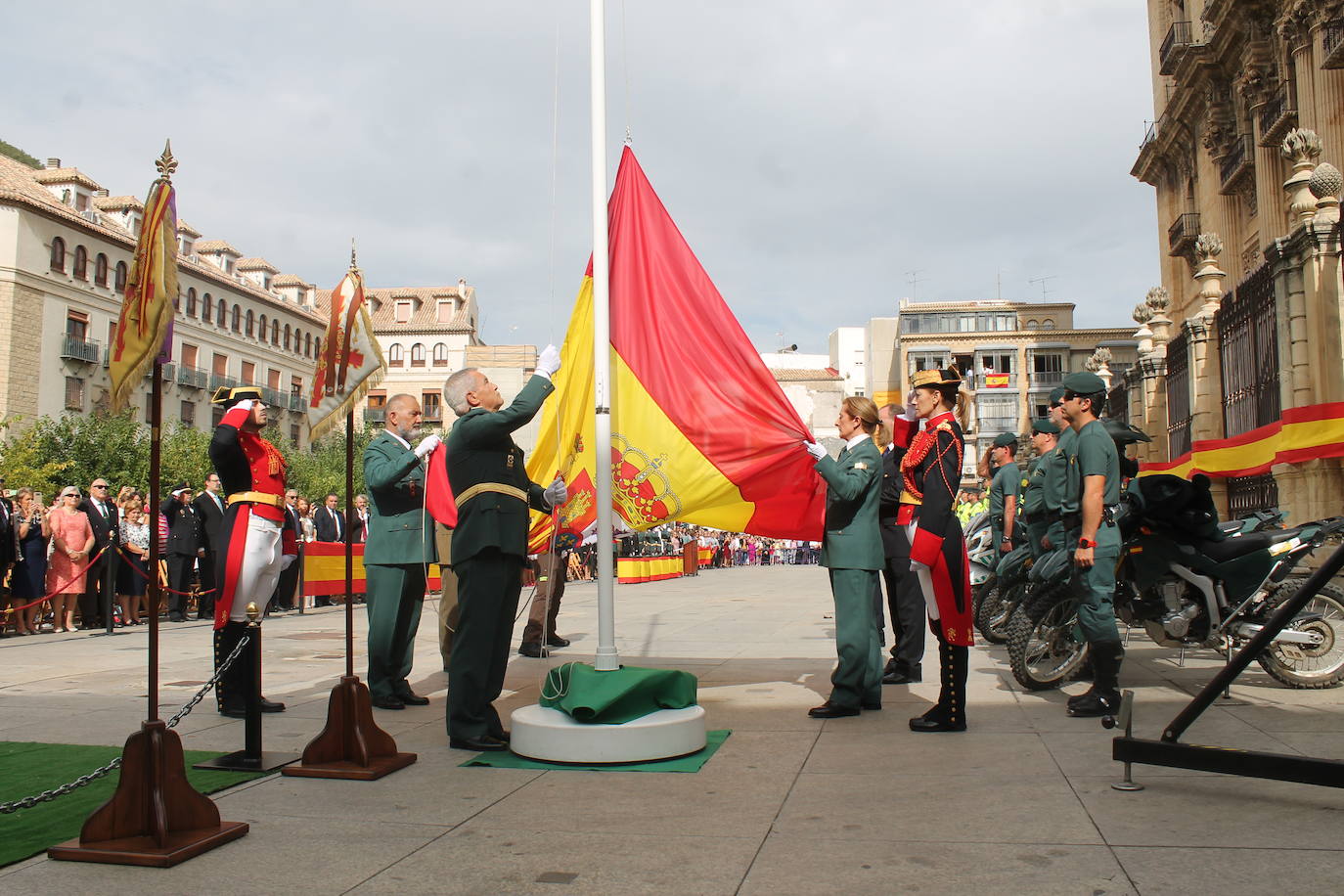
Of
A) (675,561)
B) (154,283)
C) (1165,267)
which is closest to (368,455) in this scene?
(154,283)

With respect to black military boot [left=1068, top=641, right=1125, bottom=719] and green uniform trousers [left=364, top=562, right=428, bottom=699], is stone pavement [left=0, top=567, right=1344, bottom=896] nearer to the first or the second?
black military boot [left=1068, top=641, right=1125, bottom=719]

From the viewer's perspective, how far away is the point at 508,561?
18.5ft

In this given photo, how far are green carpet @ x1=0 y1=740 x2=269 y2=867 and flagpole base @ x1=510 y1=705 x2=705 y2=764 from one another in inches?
48.4

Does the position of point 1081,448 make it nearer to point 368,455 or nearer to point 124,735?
point 368,455

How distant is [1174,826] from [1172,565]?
3643mm

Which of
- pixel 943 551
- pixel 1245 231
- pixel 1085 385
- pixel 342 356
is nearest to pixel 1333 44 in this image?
pixel 1245 231

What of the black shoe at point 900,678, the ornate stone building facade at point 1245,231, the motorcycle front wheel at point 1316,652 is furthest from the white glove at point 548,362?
the ornate stone building facade at point 1245,231

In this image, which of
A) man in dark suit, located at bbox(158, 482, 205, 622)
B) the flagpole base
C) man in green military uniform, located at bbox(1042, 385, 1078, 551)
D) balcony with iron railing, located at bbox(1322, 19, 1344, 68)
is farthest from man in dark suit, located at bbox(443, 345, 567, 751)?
balcony with iron railing, located at bbox(1322, 19, 1344, 68)

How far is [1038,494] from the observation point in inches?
348

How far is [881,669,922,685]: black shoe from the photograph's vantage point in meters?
7.84

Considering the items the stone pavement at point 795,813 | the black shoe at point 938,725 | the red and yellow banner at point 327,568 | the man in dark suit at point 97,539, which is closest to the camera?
the stone pavement at point 795,813

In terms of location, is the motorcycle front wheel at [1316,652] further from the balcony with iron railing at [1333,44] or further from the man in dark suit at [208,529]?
the balcony with iron railing at [1333,44]

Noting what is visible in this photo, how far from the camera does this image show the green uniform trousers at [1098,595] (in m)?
5.98

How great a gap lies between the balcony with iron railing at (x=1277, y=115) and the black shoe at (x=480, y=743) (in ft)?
81.3
